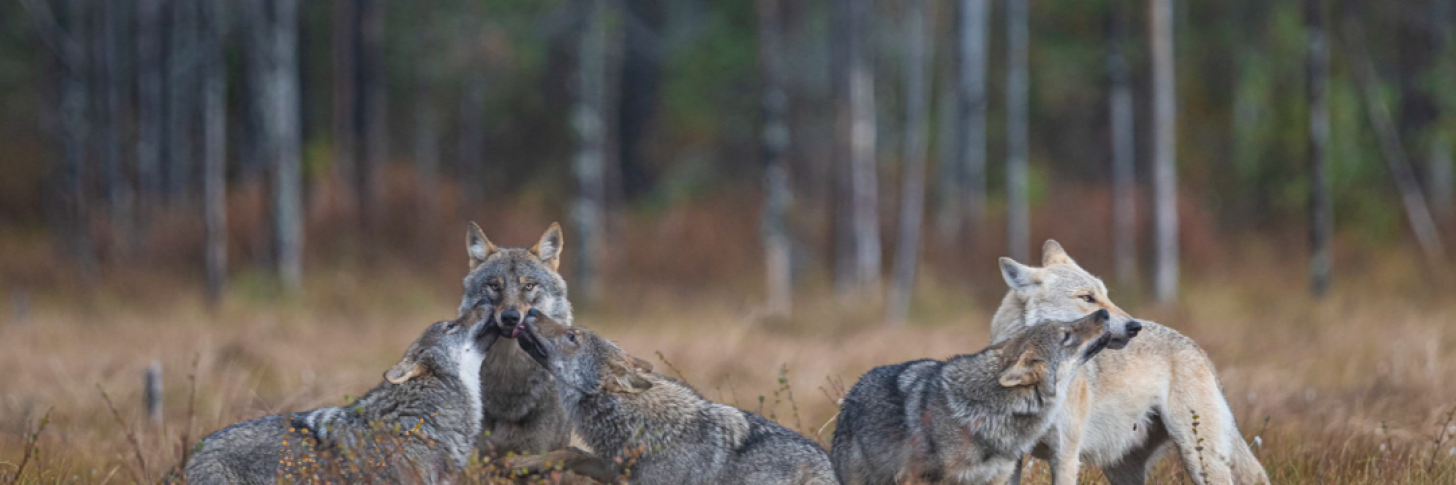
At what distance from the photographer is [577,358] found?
5770 mm

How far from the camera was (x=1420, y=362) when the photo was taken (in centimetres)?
1088

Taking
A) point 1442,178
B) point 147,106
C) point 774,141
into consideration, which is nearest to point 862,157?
point 774,141

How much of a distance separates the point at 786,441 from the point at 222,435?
8.57ft

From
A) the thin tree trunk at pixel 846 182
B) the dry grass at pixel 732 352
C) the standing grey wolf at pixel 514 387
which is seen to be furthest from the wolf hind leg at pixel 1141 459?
the thin tree trunk at pixel 846 182

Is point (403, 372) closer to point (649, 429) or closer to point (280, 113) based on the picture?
point (649, 429)

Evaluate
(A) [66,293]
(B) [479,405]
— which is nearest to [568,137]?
(A) [66,293]

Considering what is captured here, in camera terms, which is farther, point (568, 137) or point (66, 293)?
point (568, 137)

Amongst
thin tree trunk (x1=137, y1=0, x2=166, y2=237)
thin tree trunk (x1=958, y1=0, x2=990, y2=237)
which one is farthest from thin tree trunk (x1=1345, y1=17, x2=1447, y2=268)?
thin tree trunk (x1=137, y1=0, x2=166, y2=237)

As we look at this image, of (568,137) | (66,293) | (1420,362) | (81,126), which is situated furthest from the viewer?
(568,137)

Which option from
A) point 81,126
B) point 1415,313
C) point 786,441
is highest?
point 81,126

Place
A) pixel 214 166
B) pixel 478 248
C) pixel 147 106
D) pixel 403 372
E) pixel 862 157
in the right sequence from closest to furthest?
Answer: pixel 403 372 < pixel 478 248 < pixel 214 166 < pixel 862 157 < pixel 147 106

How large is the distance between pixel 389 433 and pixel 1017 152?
68.0 ft

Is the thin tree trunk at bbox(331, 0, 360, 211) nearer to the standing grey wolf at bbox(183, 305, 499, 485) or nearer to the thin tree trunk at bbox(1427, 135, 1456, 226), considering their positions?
the standing grey wolf at bbox(183, 305, 499, 485)

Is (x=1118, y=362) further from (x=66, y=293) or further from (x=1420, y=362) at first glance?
(x=66, y=293)
